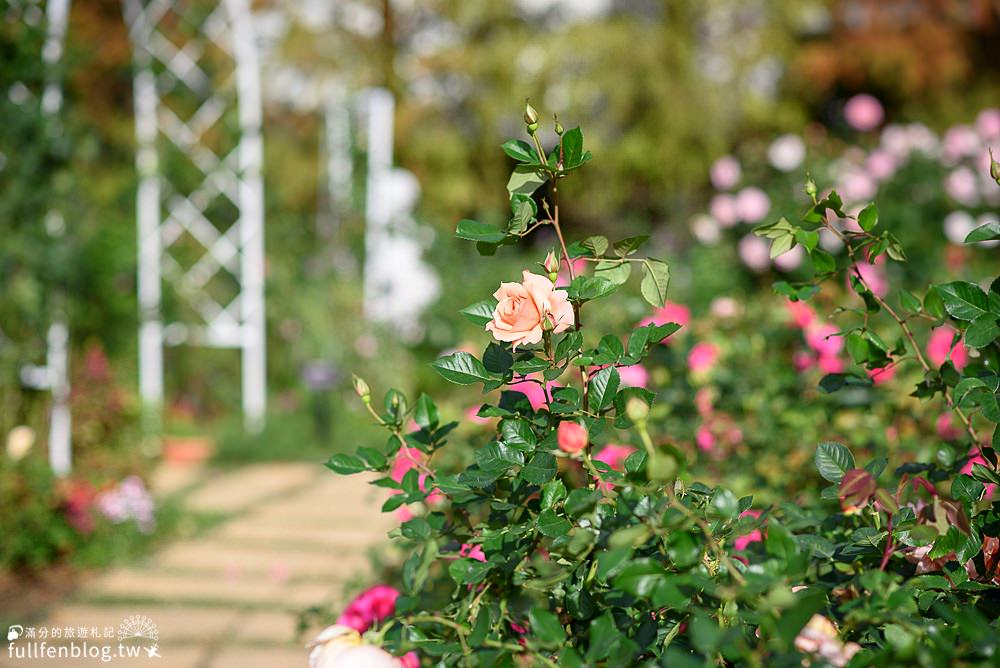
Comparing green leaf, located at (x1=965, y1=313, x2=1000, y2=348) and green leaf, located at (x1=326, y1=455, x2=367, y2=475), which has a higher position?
green leaf, located at (x1=965, y1=313, x2=1000, y2=348)

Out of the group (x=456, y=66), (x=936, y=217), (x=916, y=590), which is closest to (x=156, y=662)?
(x=916, y=590)

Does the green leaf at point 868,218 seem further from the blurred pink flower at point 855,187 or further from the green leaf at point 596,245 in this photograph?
the blurred pink flower at point 855,187

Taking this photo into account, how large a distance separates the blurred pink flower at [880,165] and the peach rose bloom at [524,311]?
12.5ft

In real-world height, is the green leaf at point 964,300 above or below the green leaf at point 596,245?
below

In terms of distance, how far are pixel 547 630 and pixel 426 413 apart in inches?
11.4

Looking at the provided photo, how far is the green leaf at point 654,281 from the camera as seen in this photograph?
0.82m

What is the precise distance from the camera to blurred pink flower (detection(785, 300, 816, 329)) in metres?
1.96

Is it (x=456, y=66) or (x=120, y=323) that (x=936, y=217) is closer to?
(x=120, y=323)

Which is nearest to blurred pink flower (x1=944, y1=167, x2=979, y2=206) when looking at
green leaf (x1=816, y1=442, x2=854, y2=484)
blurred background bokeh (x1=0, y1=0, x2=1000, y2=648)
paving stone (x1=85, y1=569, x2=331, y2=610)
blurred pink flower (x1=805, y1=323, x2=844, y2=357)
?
blurred background bokeh (x1=0, y1=0, x2=1000, y2=648)

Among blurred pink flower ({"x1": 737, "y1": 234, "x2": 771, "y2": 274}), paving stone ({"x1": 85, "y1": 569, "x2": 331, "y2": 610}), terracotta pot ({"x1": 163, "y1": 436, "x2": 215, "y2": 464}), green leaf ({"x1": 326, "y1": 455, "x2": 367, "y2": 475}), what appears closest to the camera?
green leaf ({"x1": 326, "y1": 455, "x2": 367, "y2": 475})

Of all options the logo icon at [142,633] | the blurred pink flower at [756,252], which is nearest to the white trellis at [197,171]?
the logo icon at [142,633]

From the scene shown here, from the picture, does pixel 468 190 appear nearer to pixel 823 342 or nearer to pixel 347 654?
pixel 823 342

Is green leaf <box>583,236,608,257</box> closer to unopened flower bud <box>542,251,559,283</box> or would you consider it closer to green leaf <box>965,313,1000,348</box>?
unopened flower bud <box>542,251,559,283</box>

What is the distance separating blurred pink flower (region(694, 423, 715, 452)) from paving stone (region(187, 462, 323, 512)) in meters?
2.12
